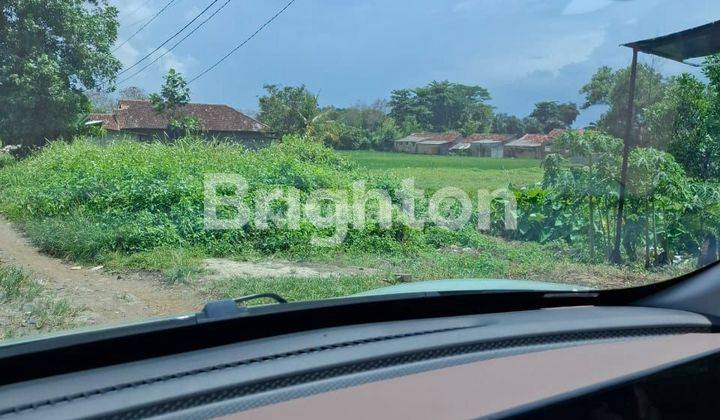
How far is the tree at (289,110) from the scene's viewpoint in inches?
347

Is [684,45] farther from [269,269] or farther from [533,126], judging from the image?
[269,269]

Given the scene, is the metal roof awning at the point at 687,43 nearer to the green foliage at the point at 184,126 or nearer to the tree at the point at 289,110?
the tree at the point at 289,110

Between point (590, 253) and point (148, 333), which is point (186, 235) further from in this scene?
point (148, 333)

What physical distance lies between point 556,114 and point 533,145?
145 cm

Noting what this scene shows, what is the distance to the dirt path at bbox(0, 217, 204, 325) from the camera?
5.73 metres

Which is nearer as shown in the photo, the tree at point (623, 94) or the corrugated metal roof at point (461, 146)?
the tree at point (623, 94)

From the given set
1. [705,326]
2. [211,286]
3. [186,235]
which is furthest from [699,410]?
[186,235]

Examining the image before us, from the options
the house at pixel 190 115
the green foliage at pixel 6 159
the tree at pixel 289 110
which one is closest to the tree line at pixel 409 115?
the tree at pixel 289 110

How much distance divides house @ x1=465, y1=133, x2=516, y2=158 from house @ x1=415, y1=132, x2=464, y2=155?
17cm

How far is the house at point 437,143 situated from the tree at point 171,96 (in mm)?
2633

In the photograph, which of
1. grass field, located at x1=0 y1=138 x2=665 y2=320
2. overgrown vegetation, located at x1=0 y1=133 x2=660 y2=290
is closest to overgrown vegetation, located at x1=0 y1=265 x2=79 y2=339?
grass field, located at x1=0 y1=138 x2=665 y2=320

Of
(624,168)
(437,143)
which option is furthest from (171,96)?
(624,168)

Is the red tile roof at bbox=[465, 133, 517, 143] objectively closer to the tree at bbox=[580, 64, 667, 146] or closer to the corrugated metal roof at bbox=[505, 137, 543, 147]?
the corrugated metal roof at bbox=[505, 137, 543, 147]

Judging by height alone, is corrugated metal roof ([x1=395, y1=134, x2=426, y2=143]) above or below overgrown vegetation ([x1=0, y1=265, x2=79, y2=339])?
above
